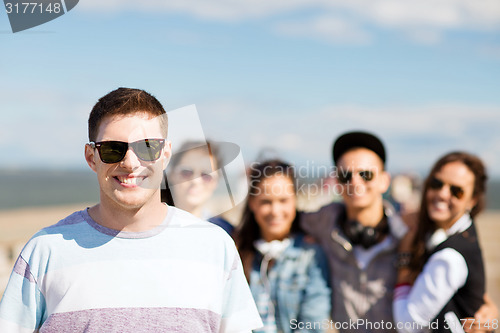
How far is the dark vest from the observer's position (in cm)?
343

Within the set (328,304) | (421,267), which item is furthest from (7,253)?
(421,267)

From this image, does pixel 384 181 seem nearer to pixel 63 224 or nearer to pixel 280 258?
pixel 280 258

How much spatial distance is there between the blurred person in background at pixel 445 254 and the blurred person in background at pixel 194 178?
1468mm

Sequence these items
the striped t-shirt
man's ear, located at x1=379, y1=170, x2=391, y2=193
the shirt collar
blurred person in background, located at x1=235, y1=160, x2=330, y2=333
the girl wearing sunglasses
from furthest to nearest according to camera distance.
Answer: man's ear, located at x1=379, y1=170, x2=391, y2=193 → blurred person in background, located at x1=235, y1=160, x2=330, y2=333 → the shirt collar → the girl wearing sunglasses → the striped t-shirt

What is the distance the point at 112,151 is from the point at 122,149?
40mm

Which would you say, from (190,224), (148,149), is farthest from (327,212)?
(148,149)

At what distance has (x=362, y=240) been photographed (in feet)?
12.1

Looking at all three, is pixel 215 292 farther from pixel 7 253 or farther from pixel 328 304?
pixel 7 253

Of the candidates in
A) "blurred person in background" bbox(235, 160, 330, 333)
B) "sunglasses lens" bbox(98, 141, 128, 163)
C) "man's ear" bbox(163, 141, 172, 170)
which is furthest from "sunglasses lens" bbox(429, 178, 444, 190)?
"sunglasses lens" bbox(98, 141, 128, 163)

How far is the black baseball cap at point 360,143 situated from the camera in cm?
388

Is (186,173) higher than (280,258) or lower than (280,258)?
higher

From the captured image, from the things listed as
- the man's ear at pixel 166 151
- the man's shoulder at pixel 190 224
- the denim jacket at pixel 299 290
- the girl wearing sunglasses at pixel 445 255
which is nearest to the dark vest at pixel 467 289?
the girl wearing sunglasses at pixel 445 255

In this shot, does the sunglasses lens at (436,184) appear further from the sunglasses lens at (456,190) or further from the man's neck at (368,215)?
the man's neck at (368,215)

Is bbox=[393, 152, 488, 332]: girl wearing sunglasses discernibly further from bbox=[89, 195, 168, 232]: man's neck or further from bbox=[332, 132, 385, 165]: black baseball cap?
bbox=[89, 195, 168, 232]: man's neck
